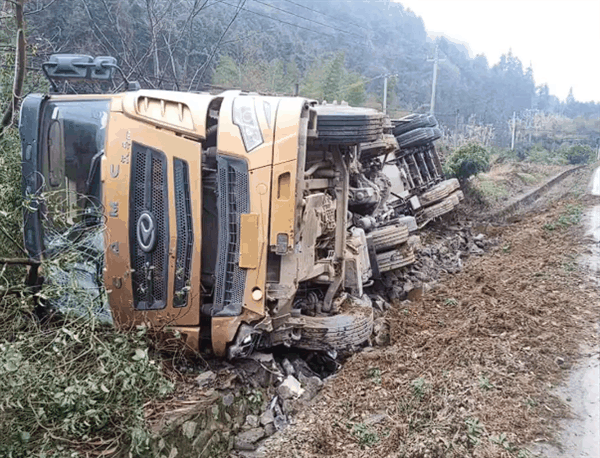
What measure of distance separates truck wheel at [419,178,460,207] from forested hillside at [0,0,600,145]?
15.9 feet

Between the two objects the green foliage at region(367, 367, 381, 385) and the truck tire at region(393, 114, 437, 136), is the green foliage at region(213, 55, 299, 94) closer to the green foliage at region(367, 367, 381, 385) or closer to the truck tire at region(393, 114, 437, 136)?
the truck tire at region(393, 114, 437, 136)

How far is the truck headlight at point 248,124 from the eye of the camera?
10.5 feet

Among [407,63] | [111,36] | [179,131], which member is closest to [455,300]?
[179,131]

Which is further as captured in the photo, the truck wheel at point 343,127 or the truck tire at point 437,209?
the truck tire at point 437,209

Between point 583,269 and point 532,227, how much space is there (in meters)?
3.28

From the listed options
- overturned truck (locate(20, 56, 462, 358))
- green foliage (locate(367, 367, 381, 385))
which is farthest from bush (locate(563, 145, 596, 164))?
green foliage (locate(367, 367, 381, 385))

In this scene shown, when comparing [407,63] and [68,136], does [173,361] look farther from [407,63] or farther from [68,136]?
[407,63]

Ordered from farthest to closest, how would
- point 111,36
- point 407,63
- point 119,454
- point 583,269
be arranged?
1. point 407,63
2. point 111,36
3. point 583,269
4. point 119,454

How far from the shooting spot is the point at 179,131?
3.32m

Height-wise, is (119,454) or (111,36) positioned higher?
(111,36)

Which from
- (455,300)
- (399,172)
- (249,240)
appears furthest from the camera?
(399,172)

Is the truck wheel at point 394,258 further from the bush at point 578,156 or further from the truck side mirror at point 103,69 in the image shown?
the bush at point 578,156

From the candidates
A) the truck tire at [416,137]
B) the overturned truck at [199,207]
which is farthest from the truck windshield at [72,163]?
the truck tire at [416,137]

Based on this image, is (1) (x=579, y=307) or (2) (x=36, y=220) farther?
(1) (x=579, y=307)
